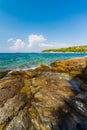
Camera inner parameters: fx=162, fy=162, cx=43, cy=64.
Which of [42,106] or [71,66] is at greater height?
[42,106]

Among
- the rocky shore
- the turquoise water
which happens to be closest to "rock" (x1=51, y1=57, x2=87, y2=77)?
the rocky shore

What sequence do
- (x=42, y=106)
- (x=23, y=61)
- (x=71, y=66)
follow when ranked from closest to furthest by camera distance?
(x=42, y=106) < (x=71, y=66) < (x=23, y=61)

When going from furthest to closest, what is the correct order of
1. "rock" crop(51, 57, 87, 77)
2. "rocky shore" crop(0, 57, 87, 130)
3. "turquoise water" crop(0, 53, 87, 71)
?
1. "turquoise water" crop(0, 53, 87, 71)
2. "rock" crop(51, 57, 87, 77)
3. "rocky shore" crop(0, 57, 87, 130)

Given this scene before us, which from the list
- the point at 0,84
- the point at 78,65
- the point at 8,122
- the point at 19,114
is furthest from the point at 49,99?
the point at 78,65

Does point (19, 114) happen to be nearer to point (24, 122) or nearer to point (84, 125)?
point (24, 122)

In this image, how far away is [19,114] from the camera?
835 cm

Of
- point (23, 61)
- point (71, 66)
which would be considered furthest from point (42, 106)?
point (23, 61)

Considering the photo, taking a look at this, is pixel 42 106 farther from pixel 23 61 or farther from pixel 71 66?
pixel 23 61

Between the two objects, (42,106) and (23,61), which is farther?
(23,61)

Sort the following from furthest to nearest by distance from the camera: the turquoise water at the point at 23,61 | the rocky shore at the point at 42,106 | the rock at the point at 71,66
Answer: the turquoise water at the point at 23,61
the rock at the point at 71,66
the rocky shore at the point at 42,106

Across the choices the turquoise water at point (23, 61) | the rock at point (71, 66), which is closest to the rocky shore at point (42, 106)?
the rock at point (71, 66)

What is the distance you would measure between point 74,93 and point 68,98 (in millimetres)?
1002

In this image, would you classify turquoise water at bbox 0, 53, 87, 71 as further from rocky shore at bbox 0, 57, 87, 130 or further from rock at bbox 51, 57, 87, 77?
rocky shore at bbox 0, 57, 87, 130

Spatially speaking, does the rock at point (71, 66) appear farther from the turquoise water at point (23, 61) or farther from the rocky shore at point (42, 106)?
the turquoise water at point (23, 61)
